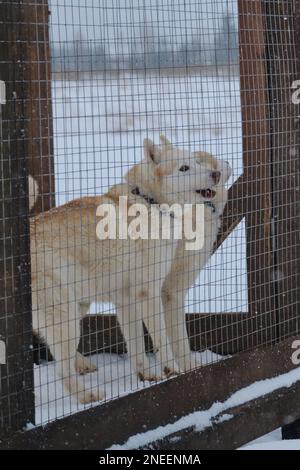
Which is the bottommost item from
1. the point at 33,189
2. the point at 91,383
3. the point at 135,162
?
the point at 91,383

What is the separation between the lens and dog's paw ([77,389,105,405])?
154 inches

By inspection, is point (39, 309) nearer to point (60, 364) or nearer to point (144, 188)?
point (60, 364)

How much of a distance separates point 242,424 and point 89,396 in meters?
0.82

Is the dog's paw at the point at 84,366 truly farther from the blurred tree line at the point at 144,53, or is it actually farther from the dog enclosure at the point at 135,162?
the blurred tree line at the point at 144,53

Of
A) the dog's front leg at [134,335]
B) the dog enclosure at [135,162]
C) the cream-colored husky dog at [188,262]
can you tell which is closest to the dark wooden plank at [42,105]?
the dog enclosure at [135,162]

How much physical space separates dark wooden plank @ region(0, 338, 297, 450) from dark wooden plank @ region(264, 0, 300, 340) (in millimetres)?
296

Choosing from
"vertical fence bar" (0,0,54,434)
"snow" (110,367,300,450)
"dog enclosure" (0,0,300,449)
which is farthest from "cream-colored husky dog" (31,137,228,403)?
"vertical fence bar" (0,0,54,434)

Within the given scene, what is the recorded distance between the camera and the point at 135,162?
14.9 ft

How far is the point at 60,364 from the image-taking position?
13.7ft

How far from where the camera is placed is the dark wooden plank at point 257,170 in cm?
476

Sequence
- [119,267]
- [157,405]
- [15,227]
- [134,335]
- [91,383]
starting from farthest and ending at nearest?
[134,335]
[119,267]
[91,383]
[157,405]
[15,227]

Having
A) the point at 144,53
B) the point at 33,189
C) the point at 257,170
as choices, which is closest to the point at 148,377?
the point at 33,189

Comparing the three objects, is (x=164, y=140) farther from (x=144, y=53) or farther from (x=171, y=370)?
(x=171, y=370)

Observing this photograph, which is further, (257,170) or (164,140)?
(257,170)
